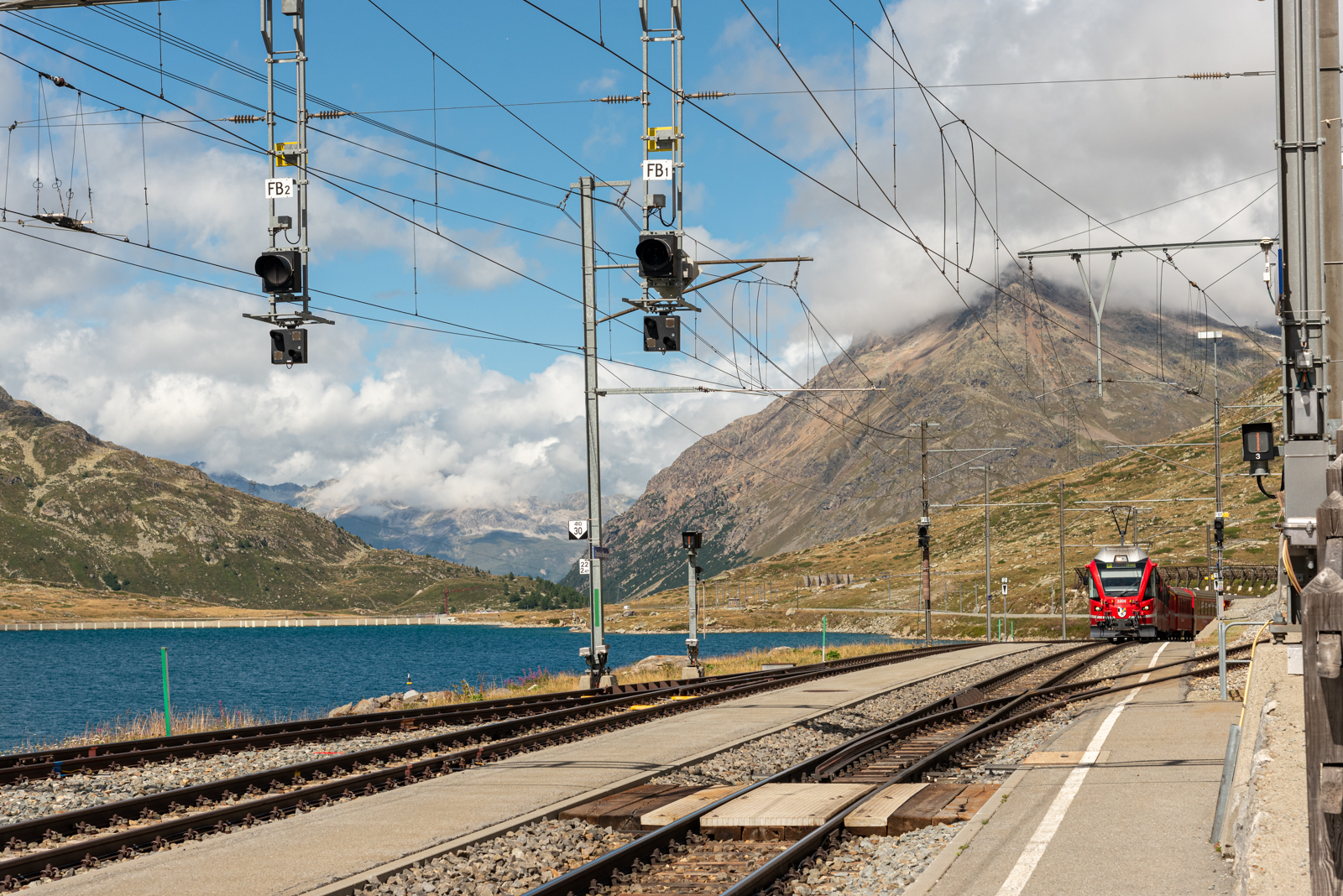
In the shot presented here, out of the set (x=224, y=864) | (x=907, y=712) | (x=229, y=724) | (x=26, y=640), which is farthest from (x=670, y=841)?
(x=26, y=640)

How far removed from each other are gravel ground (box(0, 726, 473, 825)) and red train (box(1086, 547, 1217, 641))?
41.1 m

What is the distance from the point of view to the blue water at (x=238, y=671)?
57.9m

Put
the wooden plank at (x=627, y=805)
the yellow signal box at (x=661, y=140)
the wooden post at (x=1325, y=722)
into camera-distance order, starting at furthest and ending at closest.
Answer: the yellow signal box at (x=661, y=140) → the wooden plank at (x=627, y=805) → the wooden post at (x=1325, y=722)

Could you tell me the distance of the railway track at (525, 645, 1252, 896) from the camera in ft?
34.4

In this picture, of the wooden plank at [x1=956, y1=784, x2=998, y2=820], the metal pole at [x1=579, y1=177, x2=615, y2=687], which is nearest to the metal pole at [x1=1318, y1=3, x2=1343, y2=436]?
the wooden plank at [x1=956, y1=784, x2=998, y2=820]

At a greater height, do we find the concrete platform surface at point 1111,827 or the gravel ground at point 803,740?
the concrete platform surface at point 1111,827

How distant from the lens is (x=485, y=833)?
1259 centimetres

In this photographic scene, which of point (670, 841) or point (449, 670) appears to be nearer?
point (670, 841)

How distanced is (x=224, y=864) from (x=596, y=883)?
370 cm

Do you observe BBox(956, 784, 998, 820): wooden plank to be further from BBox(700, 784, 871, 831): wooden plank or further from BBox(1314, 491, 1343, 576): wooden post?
BBox(1314, 491, 1343, 576): wooden post

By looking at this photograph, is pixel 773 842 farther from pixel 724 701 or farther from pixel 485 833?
pixel 724 701

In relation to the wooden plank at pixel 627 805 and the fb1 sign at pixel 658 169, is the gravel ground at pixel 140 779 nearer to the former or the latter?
the wooden plank at pixel 627 805

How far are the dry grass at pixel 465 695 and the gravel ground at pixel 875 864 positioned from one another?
14553mm

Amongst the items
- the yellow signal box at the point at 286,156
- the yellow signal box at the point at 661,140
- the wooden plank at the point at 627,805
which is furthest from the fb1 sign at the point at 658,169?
the wooden plank at the point at 627,805
